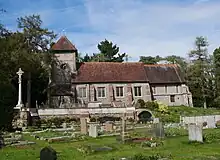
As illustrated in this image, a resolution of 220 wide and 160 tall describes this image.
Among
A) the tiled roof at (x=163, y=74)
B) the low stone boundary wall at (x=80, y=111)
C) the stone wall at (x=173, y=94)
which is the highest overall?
the tiled roof at (x=163, y=74)

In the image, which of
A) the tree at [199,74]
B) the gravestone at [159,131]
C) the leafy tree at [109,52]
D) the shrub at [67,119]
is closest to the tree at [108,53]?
the leafy tree at [109,52]

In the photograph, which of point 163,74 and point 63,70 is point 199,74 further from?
point 63,70

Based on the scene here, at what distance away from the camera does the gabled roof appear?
56.5 meters

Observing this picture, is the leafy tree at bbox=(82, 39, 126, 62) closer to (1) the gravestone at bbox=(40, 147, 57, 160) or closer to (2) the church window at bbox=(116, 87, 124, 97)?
(2) the church window at bbox=(116, 87, 124, 97)

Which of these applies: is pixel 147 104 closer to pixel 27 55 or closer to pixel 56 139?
pixel 27 55

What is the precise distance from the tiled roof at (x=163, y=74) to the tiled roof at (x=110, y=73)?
5.62 feet

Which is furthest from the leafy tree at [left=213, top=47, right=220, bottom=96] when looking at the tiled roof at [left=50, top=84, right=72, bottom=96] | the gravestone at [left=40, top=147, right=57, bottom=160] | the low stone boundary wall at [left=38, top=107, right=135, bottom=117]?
the gravestone at [left=40, top=147, right=57, bottom=160]

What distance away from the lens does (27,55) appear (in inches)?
1841

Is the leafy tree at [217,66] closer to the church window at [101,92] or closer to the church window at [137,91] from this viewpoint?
the church window at [137,91]

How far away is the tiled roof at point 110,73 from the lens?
56634mm

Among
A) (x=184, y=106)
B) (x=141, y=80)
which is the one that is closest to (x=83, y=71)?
(x=141, y=80)

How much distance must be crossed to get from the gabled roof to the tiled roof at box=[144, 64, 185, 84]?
1428 cm

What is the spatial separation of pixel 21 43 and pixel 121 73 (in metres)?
18.4

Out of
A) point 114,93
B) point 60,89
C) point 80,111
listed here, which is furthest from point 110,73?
point 80,111
